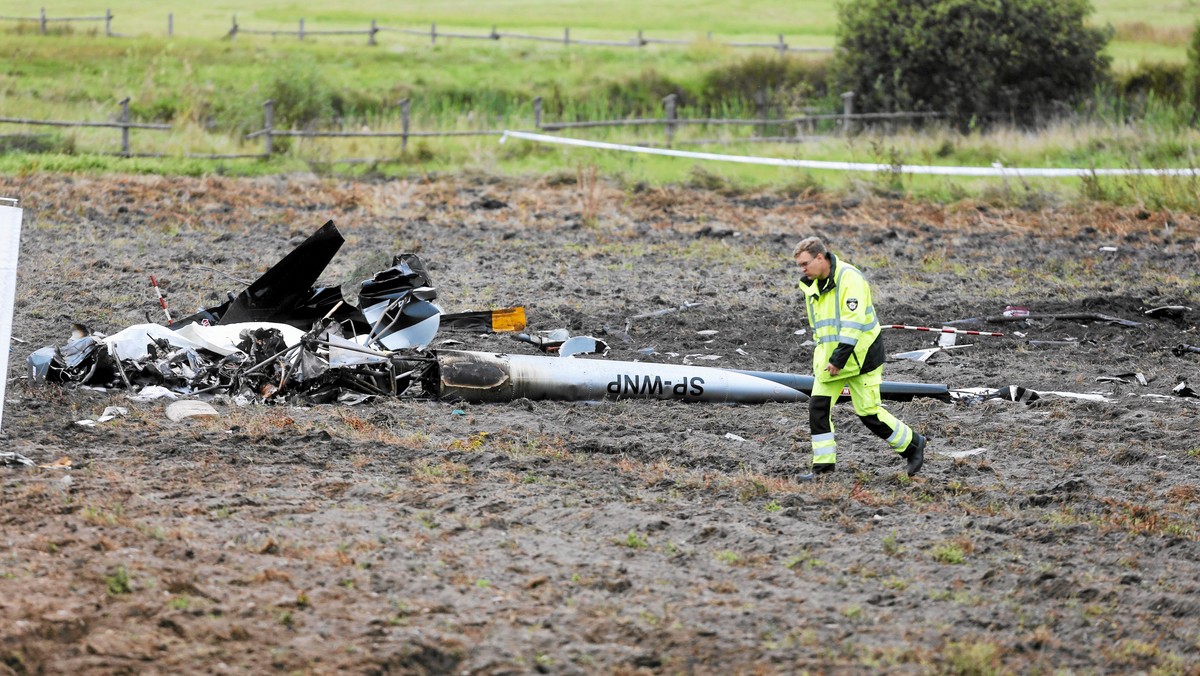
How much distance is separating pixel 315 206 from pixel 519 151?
23.1 feet

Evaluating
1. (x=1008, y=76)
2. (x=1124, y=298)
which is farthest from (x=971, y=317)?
(x=1008, y=76)

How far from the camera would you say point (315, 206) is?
18.9 metres

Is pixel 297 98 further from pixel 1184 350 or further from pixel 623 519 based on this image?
pixel 623 519

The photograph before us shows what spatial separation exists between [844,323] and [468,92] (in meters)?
29.1

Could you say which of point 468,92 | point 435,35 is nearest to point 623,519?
point 468,92

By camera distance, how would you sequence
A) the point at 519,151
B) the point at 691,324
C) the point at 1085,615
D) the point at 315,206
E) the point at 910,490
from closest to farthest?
the point at 1085,615, the point at 910,490, the point at 691,324, the point at 315,206, the point at 519,151

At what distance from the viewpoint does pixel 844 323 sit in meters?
7.26

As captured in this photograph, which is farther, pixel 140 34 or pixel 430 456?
pixel 140 34

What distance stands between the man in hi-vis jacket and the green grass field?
1259cm

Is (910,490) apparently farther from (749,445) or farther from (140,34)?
(140,34)

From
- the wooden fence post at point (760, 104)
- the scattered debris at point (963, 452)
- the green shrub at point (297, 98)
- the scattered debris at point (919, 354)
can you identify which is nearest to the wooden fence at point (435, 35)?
the wooden fence post at point (760, 104)

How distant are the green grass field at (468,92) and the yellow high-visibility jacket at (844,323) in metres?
12.6

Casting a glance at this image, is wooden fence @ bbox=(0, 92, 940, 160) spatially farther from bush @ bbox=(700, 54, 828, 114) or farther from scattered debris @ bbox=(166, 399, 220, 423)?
scattered debris @ bbox=(166, 399, 220, 423)

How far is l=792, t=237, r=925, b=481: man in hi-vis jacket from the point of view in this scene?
7.27 m
